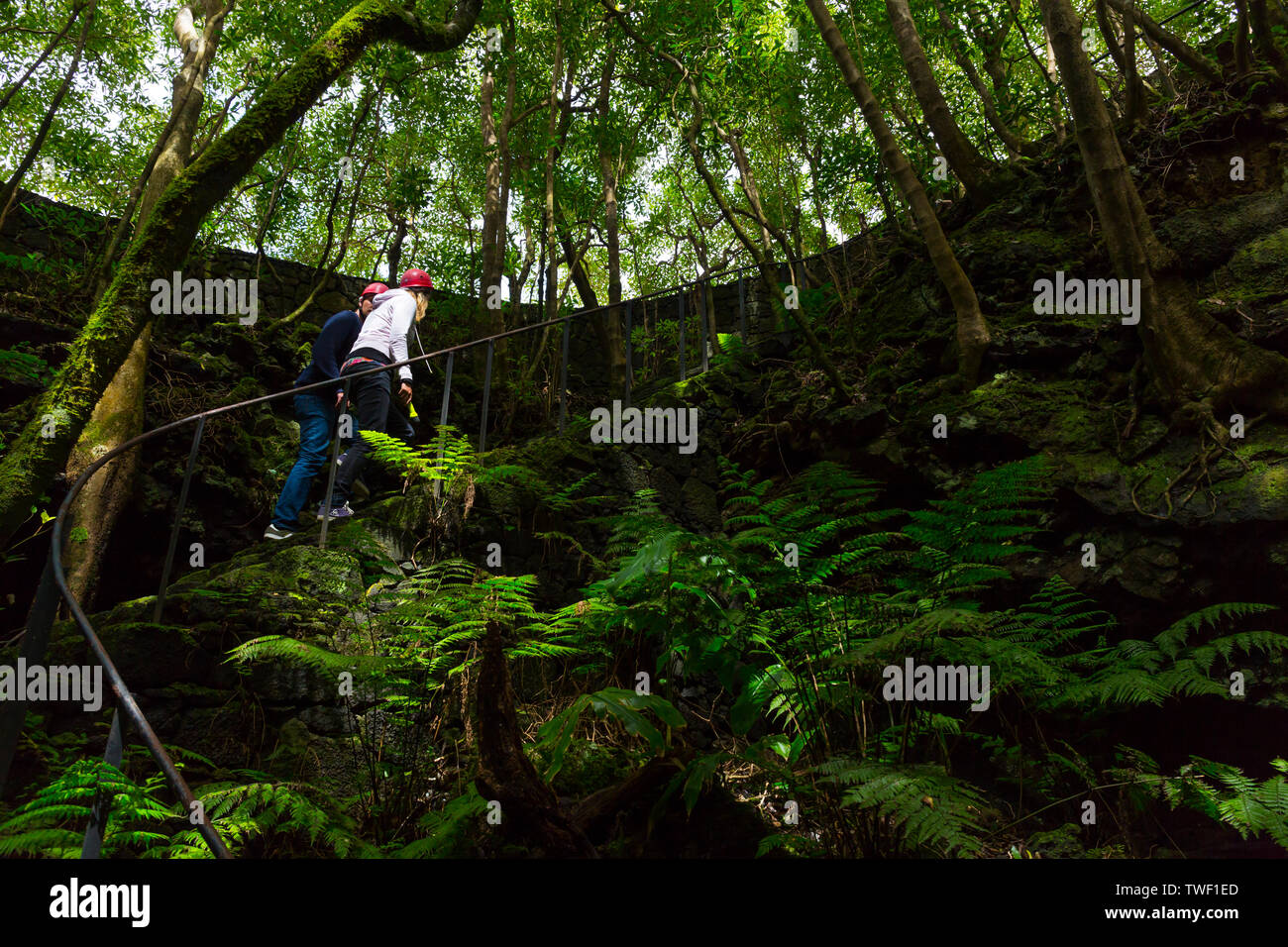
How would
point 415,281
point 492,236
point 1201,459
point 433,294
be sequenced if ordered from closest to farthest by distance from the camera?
1. point 1201,459
2. point 415,281
3. point 492,236
4. point 433,294

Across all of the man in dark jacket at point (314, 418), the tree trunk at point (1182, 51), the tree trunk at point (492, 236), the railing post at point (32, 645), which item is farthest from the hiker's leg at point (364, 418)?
the tree trunk at point (1182, 51)

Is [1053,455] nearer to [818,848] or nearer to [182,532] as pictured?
[818,848]

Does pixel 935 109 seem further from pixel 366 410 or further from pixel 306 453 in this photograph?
pixel 306 453

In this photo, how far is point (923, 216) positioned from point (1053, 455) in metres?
2.05

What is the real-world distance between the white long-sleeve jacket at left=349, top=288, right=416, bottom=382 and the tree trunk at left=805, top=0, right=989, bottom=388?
12.2 feet

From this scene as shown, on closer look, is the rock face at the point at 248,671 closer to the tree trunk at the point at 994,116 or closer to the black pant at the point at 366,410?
the black pant at the point at 366,410

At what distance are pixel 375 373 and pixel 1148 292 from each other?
504cm

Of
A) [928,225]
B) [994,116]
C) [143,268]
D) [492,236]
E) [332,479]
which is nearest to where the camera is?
[143,268]

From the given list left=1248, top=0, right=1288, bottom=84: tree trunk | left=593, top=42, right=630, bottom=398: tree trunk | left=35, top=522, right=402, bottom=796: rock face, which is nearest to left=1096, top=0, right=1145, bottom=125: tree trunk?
left=1248, top=0, right=1288, bottom=84: tree trunk

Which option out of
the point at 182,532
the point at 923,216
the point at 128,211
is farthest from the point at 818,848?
the point at 128,211

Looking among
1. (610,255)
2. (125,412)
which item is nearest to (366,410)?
(125,412)

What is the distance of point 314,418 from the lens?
4777 millimetres

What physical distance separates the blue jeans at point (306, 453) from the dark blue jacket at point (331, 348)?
10 cm
